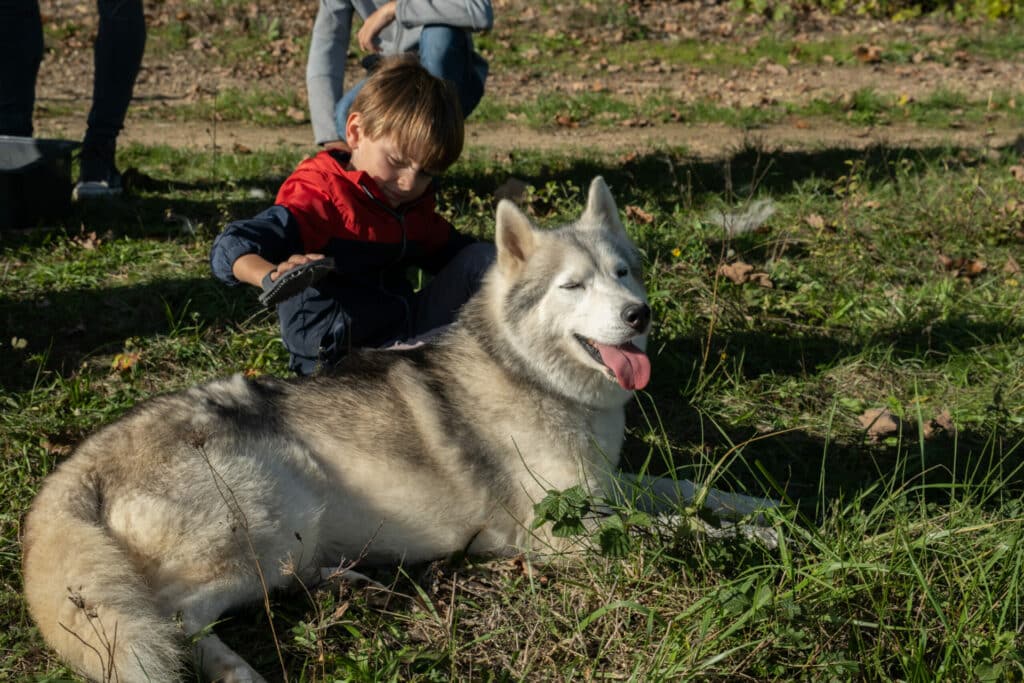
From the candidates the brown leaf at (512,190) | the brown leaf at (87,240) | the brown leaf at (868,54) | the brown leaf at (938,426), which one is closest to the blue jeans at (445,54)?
the brown leaf at (512,190)

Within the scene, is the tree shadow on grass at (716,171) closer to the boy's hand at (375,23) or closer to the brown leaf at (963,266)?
the brown leaf at (963,266)

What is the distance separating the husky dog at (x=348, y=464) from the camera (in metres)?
2.46

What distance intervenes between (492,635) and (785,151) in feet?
19.8

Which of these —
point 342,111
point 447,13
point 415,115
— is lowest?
point 342,111

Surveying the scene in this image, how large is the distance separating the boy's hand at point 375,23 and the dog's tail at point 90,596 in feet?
13.0

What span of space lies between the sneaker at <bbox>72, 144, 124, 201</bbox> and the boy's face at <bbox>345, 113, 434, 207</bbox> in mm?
2968

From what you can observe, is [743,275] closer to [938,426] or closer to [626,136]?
[938,426]

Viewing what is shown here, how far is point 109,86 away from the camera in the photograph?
20.4 ft

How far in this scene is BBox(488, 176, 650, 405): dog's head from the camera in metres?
3.09

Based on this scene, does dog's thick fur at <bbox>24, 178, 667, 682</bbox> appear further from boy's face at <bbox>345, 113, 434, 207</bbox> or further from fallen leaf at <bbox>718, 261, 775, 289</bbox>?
fallen leaf at <bbox>718, 261, 775, 289</bbox>

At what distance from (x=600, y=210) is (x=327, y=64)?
9.68ft

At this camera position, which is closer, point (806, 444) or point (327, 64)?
point (806, 444)

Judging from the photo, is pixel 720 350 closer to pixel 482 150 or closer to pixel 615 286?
pixel 615 286

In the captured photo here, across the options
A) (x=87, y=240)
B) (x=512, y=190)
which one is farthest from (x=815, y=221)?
(x=87, y=240)
